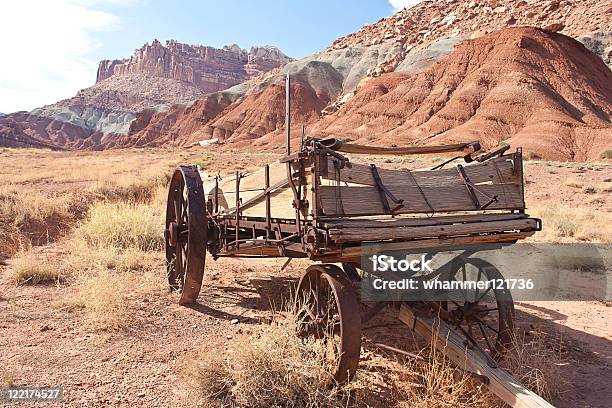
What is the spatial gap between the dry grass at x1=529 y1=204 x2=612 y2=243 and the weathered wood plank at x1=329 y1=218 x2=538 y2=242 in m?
7.15

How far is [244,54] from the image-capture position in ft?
640

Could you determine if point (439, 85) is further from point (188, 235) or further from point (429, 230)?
point (429, 230)

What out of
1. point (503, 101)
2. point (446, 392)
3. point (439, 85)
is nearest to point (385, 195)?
point (446, 392)

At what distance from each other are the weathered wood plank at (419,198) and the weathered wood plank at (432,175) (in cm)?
5

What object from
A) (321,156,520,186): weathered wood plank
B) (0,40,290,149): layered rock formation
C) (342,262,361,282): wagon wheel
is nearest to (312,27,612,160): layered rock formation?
(342,262,361,282): wagon wheel

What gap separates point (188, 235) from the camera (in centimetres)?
468

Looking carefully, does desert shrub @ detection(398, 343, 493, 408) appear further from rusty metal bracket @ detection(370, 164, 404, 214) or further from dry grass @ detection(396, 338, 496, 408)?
rusty metal bracket @ detection(370, 164, 404, 214)

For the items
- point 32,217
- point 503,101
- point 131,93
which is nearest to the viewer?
point 32,217

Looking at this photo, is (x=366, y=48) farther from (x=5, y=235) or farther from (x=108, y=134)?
(x=5, y=235)

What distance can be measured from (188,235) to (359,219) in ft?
7.25

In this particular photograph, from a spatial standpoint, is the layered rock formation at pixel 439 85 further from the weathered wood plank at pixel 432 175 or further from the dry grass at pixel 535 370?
the dry grass at pixel 535 370

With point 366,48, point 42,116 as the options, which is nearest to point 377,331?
point 366,48

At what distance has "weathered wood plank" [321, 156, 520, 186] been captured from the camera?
3.22 meters

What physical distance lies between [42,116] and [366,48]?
3627 inches
